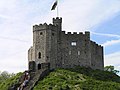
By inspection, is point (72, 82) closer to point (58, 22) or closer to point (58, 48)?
point (58, 48)

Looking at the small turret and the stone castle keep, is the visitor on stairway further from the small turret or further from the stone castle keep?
the small turret

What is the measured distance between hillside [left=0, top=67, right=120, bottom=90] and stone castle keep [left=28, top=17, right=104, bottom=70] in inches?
91.1

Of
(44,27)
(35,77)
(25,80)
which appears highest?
(44,27)

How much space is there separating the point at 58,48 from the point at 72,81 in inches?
447

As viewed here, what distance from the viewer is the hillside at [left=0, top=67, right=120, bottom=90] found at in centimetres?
5984

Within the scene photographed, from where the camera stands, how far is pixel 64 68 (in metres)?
71.9

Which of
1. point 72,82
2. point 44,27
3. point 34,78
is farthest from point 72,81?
point 44,27

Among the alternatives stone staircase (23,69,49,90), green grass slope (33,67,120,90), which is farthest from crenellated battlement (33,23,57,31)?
stone staircase (23,69,49,90)

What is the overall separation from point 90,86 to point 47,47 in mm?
13415

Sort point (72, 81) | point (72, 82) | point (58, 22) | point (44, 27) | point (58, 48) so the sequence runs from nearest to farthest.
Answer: point (72, 82), point (72, 81), point (44, 27), point (58, 48), point (58, 22)

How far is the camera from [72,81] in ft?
204

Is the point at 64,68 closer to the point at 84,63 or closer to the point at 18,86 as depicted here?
the point at 84,63

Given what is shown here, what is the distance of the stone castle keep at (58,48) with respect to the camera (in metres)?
70.7

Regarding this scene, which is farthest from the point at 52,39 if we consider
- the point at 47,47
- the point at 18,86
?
the point at 18,86
